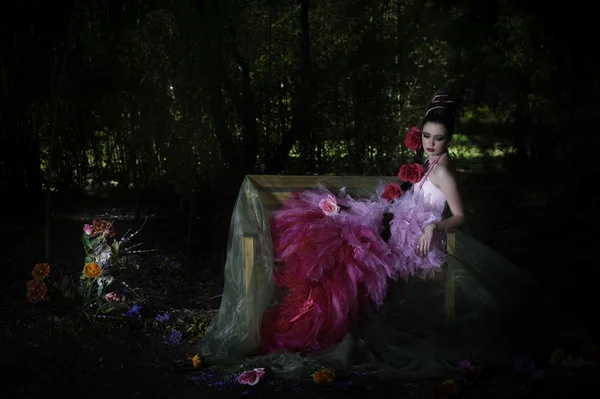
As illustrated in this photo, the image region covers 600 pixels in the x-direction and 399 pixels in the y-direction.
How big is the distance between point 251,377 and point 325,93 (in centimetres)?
519

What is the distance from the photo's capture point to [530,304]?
4066 millimetres

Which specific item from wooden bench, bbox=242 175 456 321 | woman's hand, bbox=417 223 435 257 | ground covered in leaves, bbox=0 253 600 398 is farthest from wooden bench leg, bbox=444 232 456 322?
wooden bench, bbox=242 175 456 321

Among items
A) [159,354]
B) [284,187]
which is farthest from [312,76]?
[159,354]

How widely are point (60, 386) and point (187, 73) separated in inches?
193

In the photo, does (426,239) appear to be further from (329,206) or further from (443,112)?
(443,112)

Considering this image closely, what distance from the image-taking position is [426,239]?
3996 millimetres

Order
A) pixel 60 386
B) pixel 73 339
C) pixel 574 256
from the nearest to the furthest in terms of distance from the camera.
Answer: pixel 60 386 → pixel 73 339 → pixel 574 256

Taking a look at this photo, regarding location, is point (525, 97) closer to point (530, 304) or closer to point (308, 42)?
point (308, 42)

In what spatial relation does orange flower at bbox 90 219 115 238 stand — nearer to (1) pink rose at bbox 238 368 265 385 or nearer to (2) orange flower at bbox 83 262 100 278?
(2) orange flower at bbox 83 262 100 278

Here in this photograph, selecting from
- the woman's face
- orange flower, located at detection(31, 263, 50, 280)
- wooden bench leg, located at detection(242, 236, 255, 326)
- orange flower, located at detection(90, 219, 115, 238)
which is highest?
the woman's face

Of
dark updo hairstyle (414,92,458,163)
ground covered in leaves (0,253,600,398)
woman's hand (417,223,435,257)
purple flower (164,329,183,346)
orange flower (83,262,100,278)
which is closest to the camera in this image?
ground covered in leaves (0,253,600,398)

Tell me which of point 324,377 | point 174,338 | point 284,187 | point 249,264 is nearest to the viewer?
point 324,377

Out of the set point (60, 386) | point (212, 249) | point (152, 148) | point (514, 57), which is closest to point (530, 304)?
point (60, 386)

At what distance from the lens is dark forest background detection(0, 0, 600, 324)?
7879 millimetres
